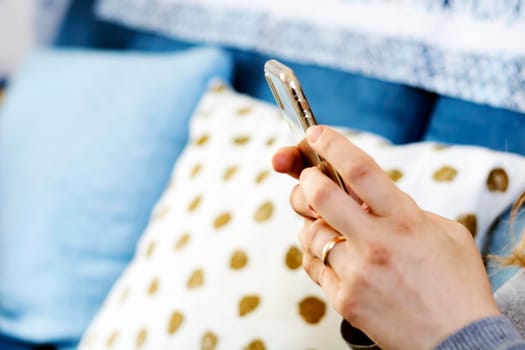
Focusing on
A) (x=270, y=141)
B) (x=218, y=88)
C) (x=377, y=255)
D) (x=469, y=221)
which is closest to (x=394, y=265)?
(x=377, y=255)

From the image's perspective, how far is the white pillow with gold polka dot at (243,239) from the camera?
651mm

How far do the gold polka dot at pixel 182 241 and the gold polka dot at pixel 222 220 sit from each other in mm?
41

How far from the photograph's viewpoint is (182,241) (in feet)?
2.68

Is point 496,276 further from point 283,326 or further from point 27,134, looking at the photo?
point 27,134

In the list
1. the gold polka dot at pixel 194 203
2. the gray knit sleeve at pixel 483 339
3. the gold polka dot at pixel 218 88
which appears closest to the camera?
the gray knit sleeve at pixel 483 339

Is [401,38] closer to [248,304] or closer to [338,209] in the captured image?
[248,304]

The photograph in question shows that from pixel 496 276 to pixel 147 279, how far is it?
40 cm

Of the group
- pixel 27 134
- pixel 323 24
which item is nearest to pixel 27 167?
pixel 27 134

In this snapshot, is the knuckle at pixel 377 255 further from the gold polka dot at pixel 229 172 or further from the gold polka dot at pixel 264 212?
the gold polka dot at pixel 229 172

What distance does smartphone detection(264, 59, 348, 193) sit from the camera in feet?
1.58

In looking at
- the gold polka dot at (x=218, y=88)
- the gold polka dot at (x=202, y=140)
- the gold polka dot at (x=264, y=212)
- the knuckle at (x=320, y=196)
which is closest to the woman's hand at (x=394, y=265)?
Answer: the knuckle at (x=320, y=196)

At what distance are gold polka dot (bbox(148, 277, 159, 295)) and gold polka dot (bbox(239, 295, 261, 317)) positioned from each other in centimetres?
14

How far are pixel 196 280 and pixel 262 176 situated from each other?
0.14 metres

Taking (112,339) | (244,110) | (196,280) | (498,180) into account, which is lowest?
(112,339)
